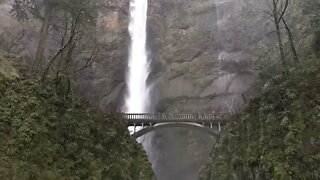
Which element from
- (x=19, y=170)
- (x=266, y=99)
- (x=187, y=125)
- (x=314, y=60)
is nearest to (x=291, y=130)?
(x=266, y=99)

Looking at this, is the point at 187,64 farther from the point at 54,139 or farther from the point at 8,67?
the point at 54,139

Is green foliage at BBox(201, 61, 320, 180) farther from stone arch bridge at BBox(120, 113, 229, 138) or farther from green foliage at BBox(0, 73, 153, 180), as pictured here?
stone arch bridge at BBox(120, 113, 229, 138)

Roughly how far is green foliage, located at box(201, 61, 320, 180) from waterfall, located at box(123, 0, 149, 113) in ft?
70.5

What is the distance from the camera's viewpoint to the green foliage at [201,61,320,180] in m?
12.8

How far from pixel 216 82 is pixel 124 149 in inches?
899

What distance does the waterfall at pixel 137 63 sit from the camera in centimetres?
3912

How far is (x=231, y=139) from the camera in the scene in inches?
727

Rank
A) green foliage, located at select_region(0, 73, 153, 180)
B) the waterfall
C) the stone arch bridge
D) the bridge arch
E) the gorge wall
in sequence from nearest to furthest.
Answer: green foliage, located at select_region(0, 73, 153, 180) < the bridge arch < the stone arch bridge < the gorge wall < the waterfall

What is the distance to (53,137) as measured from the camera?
551 inches

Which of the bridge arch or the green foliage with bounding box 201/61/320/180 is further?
the bridge arch

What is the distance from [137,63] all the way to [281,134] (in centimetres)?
2984

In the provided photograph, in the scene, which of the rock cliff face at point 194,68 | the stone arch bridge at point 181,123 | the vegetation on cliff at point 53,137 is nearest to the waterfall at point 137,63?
the rock cliff face at point 194,68

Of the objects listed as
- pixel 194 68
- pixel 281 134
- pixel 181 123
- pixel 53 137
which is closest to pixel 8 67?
pixel 53 137

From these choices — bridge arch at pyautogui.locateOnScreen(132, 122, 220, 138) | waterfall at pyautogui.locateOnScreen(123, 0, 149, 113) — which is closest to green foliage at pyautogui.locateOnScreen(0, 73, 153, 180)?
bridge arch at pyautogui.locateOnScreen(132, 122, 220, 138)
